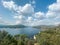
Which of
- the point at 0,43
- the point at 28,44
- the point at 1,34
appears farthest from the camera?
the point at 28,44

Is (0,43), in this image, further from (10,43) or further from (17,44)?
(17,44)

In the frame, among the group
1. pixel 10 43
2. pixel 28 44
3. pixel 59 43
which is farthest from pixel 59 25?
pixel 10 43

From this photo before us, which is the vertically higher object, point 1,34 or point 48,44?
point 1,34

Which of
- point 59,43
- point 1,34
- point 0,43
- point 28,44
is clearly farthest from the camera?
point 28,44

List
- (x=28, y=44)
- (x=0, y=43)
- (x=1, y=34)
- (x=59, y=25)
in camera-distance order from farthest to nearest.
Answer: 1. (x=59, y=25)
2. (x=28, y=44)
3. (x=1, y=34)
4. (x=0, y=43)

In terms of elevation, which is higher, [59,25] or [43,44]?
[59,25]

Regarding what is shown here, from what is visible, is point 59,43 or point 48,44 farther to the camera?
point 48,44

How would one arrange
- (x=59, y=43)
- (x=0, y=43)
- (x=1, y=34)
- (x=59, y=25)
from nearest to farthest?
(x=0, y=43) → (x=59, y=43) → (x=1, y=34) → (x=59, y=25)

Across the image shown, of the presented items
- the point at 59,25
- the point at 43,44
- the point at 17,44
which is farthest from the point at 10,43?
the point at 59,25

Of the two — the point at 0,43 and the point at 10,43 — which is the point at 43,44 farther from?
the point at 0,43
